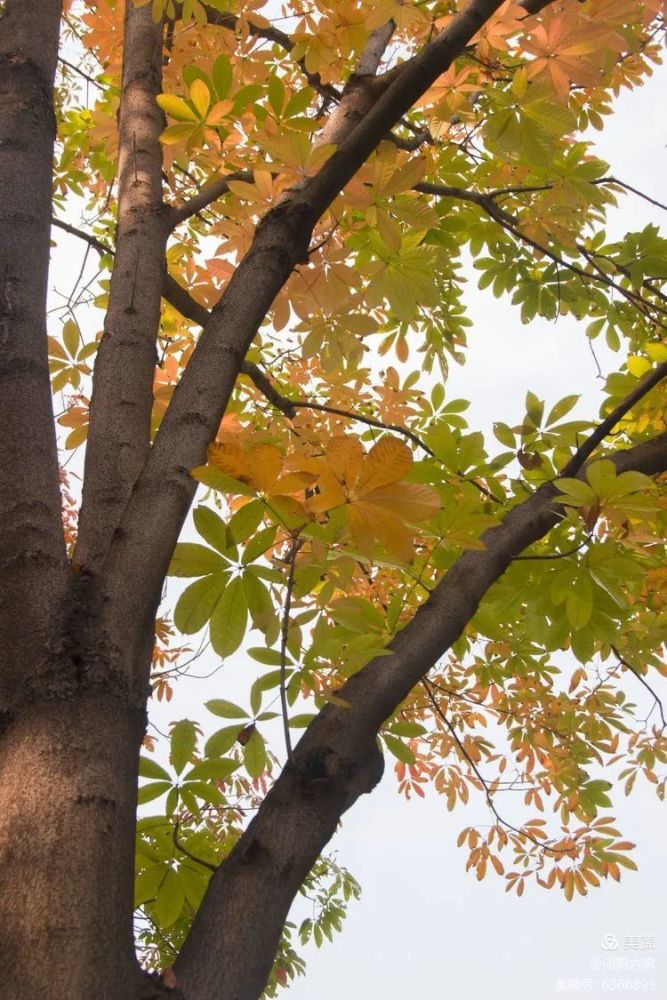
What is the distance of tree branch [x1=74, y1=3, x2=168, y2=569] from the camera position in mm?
1128

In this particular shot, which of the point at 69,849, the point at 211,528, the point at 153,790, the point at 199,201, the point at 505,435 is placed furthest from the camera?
the point at 505,435

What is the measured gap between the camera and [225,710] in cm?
121

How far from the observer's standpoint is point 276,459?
921 millimetres

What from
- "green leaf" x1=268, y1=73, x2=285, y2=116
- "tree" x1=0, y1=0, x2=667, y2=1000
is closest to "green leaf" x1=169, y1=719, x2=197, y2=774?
"tree" x1=0, y1=0, x2=667, y2=1000

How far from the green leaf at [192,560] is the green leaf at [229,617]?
5 centimetres

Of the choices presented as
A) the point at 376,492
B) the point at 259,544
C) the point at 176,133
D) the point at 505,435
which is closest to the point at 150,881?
the point at 259,544

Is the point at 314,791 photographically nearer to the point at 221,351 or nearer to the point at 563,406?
the point at 221,351

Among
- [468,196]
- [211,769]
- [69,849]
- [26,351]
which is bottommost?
[69,849]

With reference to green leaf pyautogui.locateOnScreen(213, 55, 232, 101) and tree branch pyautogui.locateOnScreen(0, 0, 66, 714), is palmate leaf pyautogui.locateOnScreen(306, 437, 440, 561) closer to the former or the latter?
tree branch pyautogui.locateOnScreen(0, 0, 66, 714)

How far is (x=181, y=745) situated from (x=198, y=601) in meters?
0.30

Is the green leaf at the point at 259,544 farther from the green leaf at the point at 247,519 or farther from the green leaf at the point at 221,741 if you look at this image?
the green leaf at the point at 221,741

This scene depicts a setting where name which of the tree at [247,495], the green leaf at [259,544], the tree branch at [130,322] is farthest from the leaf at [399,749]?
the tree branch at [130,322]

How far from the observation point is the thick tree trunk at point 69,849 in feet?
2.27

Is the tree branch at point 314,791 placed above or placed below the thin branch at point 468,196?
below
